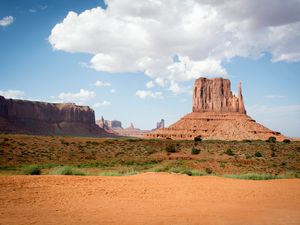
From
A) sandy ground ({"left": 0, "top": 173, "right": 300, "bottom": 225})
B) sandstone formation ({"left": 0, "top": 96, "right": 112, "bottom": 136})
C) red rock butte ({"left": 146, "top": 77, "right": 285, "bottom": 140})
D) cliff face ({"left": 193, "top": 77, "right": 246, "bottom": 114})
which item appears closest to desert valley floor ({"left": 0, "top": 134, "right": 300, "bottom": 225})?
sandy ground ({"left": 0, "top": 173, "right": 300, "bottom": 225})

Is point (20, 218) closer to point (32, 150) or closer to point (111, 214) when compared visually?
point (111, 214)

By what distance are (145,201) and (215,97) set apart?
120708 millimetres

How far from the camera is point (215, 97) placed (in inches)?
5012

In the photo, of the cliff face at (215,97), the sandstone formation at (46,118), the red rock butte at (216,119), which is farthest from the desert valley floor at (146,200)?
the cliff face at (215,97)

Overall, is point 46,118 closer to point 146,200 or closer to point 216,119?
point 216,119

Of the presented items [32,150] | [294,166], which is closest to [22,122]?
[32,150]

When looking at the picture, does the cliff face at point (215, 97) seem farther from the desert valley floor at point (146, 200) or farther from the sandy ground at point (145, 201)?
the sandy ground at point (145, 201)

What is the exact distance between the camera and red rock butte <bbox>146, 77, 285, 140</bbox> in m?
98.7

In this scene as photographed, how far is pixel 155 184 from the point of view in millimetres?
13734

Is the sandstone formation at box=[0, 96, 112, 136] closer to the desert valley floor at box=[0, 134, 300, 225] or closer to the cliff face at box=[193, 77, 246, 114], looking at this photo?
the cliff face at box=[193, 77, 246, 114]

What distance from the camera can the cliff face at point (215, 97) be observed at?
123912 mm

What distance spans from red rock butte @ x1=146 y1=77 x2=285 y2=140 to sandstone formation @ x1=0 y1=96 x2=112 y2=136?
53926 millimetres

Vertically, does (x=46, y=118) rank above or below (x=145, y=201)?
above

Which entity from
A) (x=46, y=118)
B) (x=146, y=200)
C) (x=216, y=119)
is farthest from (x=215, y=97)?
(x=146, y=200)
